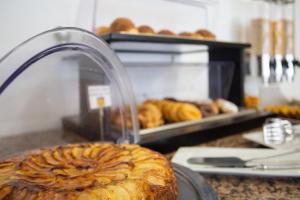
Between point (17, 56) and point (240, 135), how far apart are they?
29.7 inches

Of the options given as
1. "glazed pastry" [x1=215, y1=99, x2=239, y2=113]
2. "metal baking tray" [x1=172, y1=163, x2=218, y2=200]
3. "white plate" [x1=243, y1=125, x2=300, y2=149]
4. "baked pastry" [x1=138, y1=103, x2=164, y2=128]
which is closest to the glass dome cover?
"baked pastry" [x1=138, y1=103, x2=164, y2=128]

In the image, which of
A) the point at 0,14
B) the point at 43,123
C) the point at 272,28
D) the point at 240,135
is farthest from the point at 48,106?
the point at 272,28

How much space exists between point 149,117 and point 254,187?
1.37 ft

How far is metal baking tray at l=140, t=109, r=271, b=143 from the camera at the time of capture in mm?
706

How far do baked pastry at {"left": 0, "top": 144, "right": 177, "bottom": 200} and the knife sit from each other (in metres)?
0.18

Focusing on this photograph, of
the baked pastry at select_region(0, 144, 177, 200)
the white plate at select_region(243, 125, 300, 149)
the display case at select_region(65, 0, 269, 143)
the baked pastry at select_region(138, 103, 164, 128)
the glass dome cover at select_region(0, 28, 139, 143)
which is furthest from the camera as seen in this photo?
the display case at select_region(65, 0, 269, 143)

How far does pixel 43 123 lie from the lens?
88 cm

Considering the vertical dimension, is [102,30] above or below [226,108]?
above

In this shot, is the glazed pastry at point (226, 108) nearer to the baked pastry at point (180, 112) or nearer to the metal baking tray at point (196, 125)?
the metal baking tray at point (196, 125)

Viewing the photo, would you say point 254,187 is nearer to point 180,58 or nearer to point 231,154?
point 231,154

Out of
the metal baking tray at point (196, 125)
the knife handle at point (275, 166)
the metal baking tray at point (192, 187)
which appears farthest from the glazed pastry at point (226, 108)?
the metal baking tray at point (192, 187)

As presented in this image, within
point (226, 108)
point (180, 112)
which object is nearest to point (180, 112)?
point (180, 112)

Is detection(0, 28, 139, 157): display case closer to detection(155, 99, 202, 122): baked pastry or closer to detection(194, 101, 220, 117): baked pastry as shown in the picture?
detection(155, 99, 202, 122): baked pastry

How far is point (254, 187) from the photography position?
1.56ft
